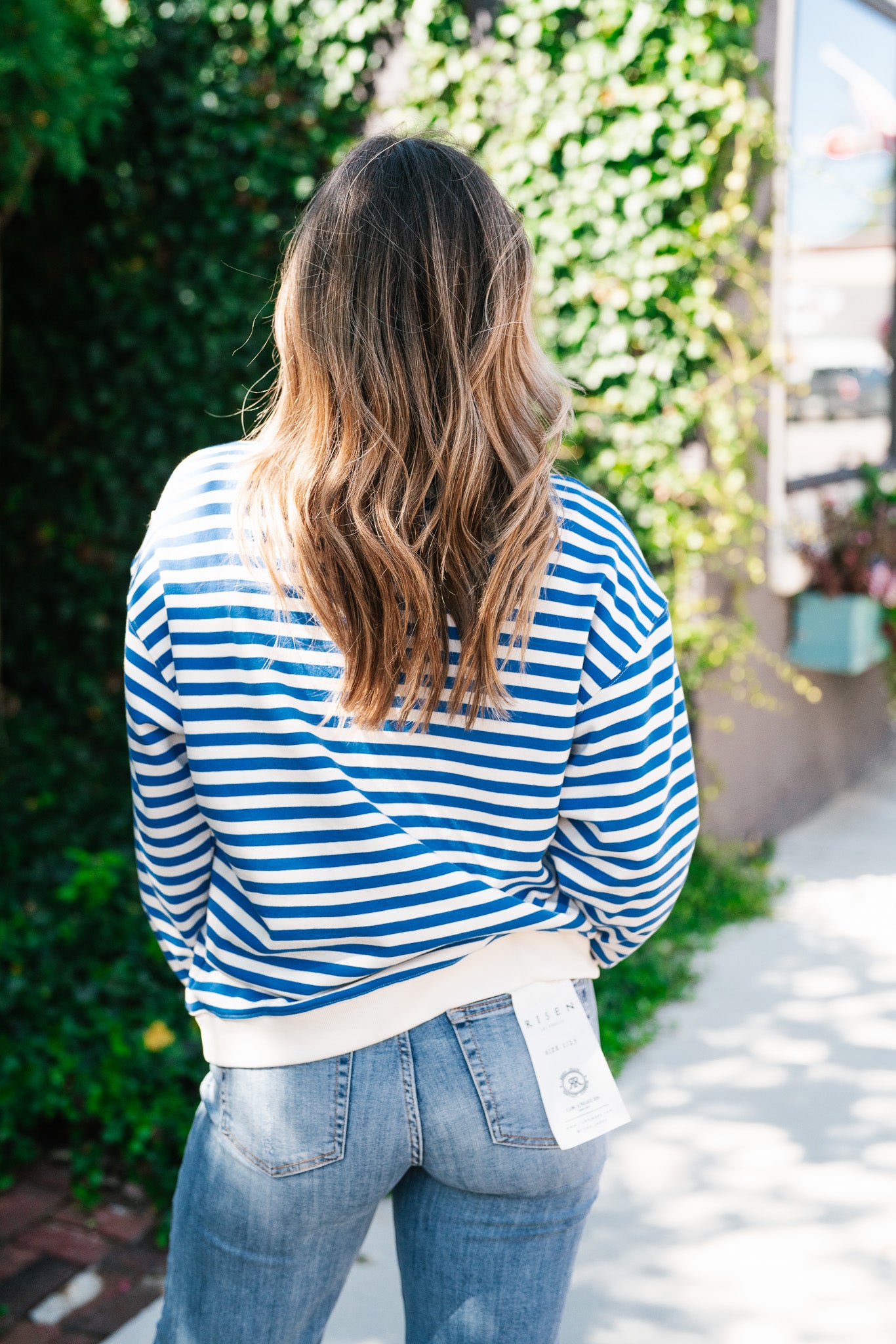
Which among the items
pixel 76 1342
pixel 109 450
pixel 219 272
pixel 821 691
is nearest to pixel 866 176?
pixel 821 691

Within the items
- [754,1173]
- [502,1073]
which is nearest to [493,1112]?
[502,1073]

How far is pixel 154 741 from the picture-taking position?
120 centimetres

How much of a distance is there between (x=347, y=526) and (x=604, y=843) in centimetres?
43

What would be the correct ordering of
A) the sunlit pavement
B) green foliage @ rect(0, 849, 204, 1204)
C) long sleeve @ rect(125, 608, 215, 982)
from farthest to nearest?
green foliage @ rect(0, 849, 204, 1204) < the sunlit pavement < long sleeve @ rect(125, 608, 215, 982)

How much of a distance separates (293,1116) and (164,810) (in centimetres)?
36

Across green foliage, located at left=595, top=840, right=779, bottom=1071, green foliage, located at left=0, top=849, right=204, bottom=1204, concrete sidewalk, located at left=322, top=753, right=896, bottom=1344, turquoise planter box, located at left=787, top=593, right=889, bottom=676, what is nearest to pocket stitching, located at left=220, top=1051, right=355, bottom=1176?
concrete sidewalk, located at left=322, top=753, right=896, bottom=1344

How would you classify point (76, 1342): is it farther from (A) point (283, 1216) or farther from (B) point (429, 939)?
(B) point (429, 939)

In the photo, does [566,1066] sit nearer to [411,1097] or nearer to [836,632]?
[411,1097]

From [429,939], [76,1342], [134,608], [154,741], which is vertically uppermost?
[134,608]

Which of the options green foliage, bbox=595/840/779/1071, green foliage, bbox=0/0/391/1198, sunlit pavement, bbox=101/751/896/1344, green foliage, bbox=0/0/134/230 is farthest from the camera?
green foliage, bbox=0/0/391/1198

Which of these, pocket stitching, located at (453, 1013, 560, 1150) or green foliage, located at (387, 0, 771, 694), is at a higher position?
green foliage, located at (387, 0, 771, 694)

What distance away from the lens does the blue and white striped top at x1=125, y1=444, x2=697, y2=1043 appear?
108 centimetres

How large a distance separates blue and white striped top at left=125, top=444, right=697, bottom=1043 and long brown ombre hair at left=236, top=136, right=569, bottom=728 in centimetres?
4

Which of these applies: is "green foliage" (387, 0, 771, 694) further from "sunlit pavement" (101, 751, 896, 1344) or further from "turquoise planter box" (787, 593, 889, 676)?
"sunlit pavement" (101, 751, 896, 1344)
